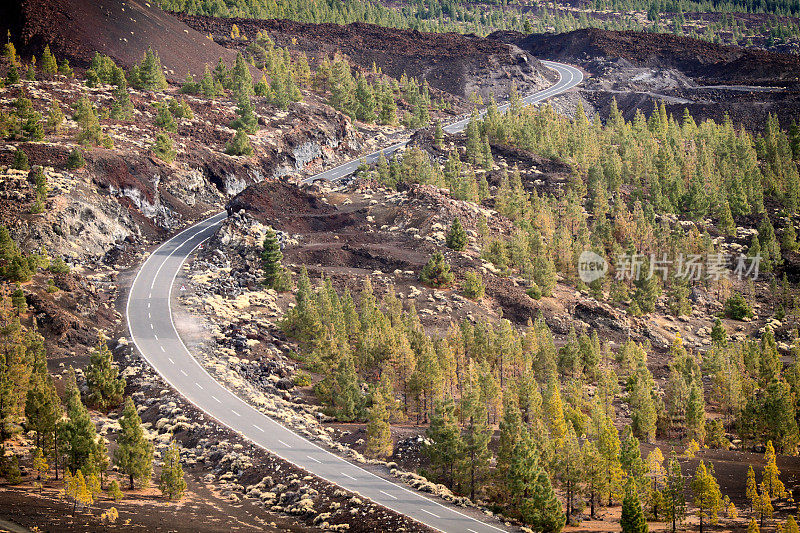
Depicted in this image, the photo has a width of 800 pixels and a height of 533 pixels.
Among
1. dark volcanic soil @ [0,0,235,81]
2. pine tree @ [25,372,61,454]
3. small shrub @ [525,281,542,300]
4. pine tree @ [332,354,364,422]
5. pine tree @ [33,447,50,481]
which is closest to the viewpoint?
pine tree @ [33,447,50,481]

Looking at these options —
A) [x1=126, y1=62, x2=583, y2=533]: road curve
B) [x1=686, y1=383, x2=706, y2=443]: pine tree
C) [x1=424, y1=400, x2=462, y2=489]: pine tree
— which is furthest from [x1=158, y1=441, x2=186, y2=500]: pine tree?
[x1=686, y1=383, x2=706, y2=443]: pine tree

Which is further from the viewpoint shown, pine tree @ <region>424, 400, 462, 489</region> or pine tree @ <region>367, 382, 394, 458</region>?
pine tree @ <region>367, 382, 394, 458</region>

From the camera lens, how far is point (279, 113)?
460 feet

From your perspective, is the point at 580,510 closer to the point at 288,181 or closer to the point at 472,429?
the point at 472,429

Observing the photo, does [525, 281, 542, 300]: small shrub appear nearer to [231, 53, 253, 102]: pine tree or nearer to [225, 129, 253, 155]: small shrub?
[225, 129, 253, 155]: small shrub

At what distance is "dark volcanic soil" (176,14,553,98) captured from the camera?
7165 inches

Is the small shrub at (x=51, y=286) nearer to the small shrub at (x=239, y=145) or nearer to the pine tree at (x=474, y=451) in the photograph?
the pine tree at (x=474, y=451)

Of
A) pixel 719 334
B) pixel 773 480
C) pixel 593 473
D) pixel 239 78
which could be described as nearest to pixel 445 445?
pixel 593 473

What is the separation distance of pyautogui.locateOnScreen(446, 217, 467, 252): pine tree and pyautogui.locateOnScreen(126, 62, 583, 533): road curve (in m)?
28.7

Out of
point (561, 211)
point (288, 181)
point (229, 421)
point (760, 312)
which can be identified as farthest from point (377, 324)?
point (760, 312)

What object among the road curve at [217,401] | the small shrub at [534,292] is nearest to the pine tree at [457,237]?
the small shrub at [534,292]

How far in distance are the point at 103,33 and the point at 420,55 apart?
75.1 metres

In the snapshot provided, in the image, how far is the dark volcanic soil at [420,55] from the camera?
597ft

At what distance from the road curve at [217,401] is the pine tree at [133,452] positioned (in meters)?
8.34
